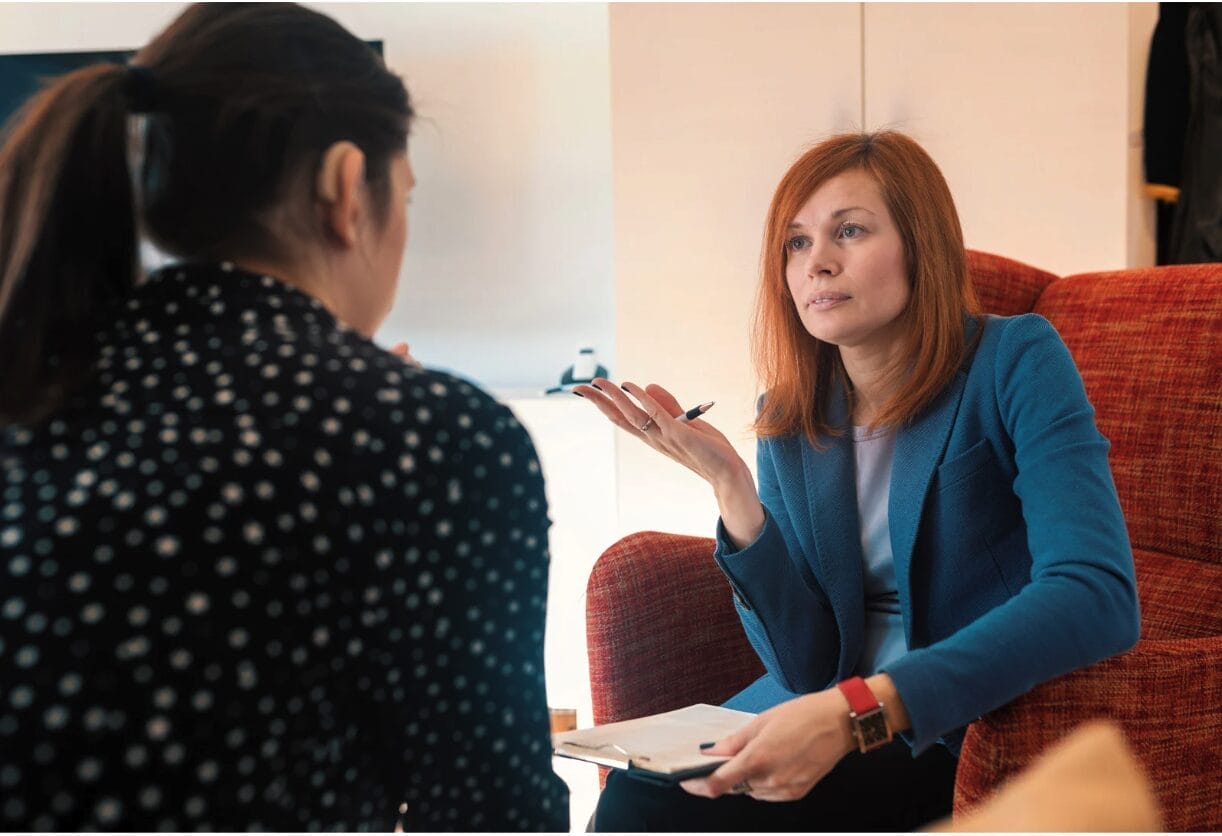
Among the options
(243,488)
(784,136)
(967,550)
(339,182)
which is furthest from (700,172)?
(243,488)

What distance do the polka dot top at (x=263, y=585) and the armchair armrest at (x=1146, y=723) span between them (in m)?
0.46

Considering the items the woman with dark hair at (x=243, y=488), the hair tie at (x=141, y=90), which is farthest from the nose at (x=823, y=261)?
the hair tie at (x=141, y=90)

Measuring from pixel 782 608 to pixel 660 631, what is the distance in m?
0.20

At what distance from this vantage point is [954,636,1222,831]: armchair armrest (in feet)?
3.49

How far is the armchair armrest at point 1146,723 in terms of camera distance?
3.49 ft

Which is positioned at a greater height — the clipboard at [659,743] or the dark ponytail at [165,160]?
the dark ponytail at [165,160]

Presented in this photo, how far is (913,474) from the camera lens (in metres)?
1.36

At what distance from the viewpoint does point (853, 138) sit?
1.49 meters

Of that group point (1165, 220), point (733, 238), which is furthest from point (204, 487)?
point (1165, 220)

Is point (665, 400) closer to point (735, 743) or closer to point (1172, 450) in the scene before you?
point (735, 743)

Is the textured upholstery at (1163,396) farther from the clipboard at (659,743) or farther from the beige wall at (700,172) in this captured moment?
the beige wall at (700,172)

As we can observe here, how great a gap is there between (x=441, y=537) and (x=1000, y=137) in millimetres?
2413

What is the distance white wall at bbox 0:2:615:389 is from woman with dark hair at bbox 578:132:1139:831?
2.04 m

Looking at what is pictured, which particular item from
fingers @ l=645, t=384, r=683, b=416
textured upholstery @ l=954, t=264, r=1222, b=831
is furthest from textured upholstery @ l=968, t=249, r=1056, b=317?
fingers @ l=645, t=384, r=683, b=416
